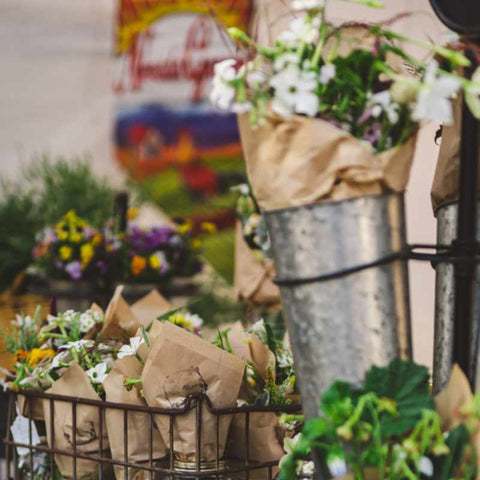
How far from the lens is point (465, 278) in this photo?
63 centimetres

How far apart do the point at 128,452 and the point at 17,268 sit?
1.93 meters

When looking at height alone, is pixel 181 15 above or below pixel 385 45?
above

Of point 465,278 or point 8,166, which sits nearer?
point 465,278

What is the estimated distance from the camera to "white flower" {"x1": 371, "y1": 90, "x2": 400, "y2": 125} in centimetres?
57

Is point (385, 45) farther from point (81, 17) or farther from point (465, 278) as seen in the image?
point (81, 17)

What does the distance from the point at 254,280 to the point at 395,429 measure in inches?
42.5

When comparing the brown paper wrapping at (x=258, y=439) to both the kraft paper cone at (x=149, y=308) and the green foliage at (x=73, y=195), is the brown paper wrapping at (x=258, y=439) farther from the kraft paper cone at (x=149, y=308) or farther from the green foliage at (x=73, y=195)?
the green foliage at (x=73, y=195)

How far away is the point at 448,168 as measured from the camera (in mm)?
749

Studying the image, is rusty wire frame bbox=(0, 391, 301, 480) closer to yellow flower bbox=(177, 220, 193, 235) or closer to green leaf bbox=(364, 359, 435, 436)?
green leaf bbox=(364, 359, 435, 436)

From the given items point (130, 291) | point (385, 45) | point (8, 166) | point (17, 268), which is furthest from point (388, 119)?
point (8, 166)

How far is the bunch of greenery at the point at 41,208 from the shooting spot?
261 centimetres

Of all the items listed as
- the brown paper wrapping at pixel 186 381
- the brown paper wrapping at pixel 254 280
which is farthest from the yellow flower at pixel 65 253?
the brown paper wrapping at pixel 186 381

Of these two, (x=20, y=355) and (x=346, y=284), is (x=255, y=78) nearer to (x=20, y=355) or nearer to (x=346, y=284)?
(x=346, y=284)

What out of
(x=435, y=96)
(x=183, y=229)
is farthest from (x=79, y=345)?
(x=183, y=229)
